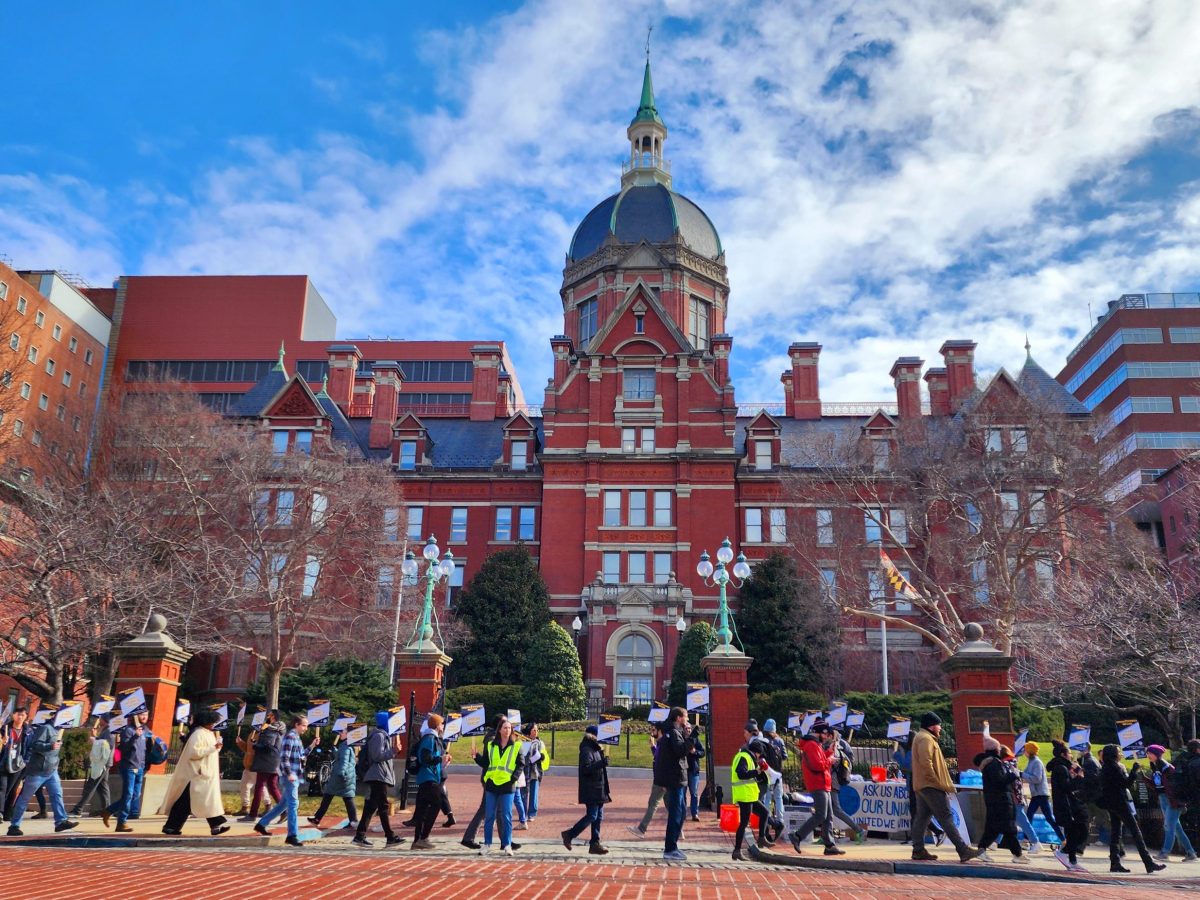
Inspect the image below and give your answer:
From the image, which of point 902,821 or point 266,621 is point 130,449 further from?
point 902,821

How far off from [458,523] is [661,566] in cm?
1105

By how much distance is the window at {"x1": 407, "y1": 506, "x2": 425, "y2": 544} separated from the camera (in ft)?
168

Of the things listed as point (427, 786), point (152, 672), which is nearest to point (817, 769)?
point (427, 786)

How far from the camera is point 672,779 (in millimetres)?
13570

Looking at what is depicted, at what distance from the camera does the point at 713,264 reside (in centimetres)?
6147

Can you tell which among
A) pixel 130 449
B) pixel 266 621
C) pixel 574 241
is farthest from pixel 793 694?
pixel 574 241

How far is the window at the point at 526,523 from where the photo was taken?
50719mm

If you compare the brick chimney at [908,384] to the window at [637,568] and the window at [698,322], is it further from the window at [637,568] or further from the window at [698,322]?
the window at [637,568]

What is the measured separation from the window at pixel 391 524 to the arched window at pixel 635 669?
38.4ft

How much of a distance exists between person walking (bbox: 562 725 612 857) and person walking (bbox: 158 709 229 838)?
5.02 metres

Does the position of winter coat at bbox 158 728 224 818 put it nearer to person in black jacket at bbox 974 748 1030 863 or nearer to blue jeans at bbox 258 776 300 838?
blue jeans at bbox 258 776 300 838

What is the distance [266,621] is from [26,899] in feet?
123

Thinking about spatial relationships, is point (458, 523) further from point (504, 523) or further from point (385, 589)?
point (385, 589)

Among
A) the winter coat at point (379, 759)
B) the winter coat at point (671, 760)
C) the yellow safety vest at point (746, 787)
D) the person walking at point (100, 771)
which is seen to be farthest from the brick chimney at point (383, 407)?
the yellow safety vest at point (746, 787)
